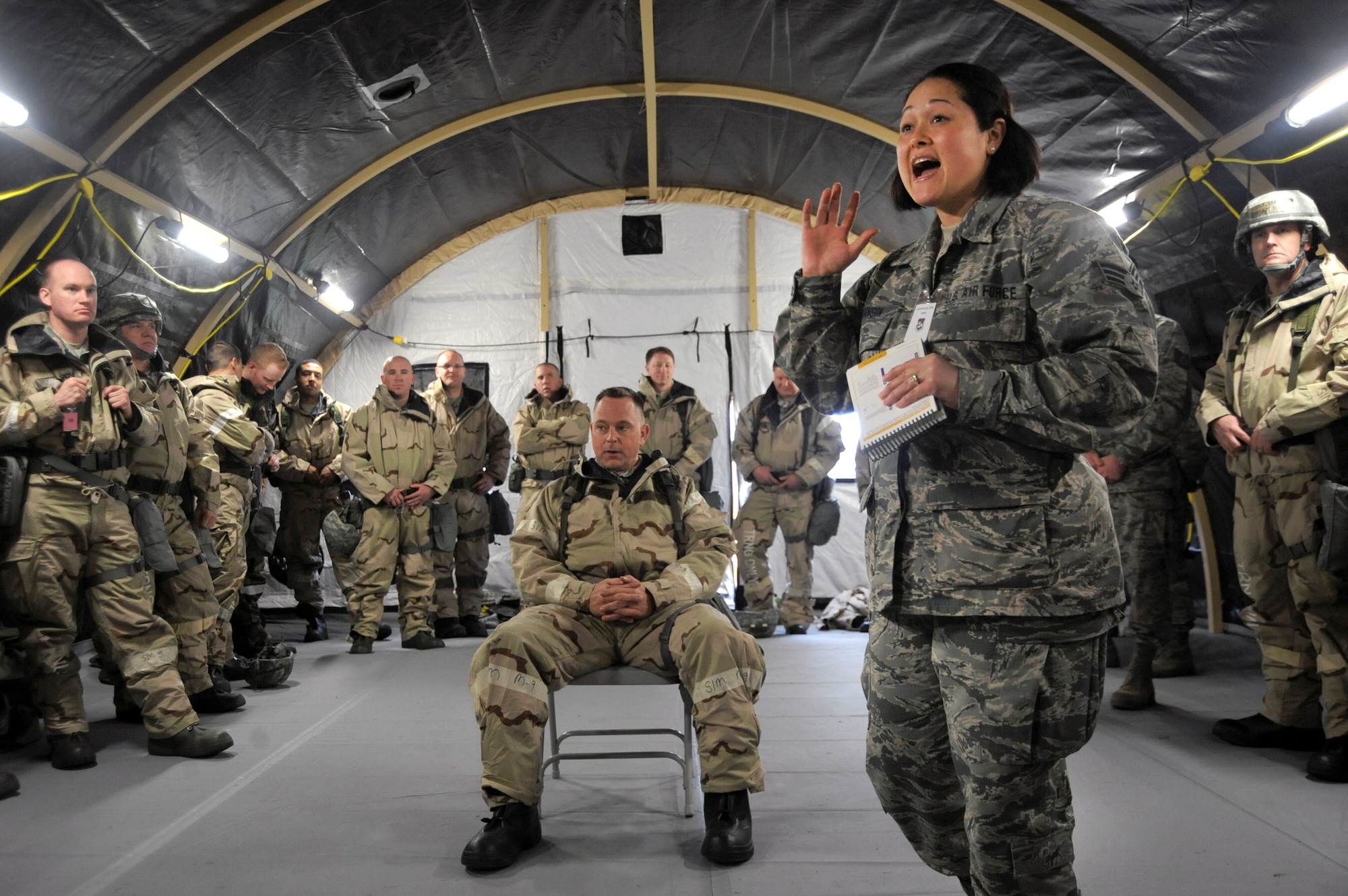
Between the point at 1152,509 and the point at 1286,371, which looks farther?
the point at 1152,509

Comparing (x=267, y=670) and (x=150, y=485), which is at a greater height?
(x=150, y=485)

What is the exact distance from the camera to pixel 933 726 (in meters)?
1.64

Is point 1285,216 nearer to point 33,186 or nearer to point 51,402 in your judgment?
point 51,402

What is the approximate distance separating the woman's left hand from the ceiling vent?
16.4ft

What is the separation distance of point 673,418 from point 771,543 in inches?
48.7

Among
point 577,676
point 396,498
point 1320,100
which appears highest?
point 1320,100

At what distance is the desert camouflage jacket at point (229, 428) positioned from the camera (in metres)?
5.36

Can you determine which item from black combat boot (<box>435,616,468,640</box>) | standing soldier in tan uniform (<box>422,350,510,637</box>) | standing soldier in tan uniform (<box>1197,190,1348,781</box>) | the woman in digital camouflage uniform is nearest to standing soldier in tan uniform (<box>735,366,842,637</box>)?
standing soldier in tan uniform (<box>422,350,510,637</box>)

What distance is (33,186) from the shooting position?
426 centimetres

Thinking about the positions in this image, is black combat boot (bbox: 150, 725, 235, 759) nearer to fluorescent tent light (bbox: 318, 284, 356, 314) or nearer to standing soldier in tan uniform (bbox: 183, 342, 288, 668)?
standing soldier in tan uniform (bbox: 183, 342, 288, 668)

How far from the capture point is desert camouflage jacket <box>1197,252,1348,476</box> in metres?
3.28

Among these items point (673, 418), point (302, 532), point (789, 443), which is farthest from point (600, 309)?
point (302, 532)

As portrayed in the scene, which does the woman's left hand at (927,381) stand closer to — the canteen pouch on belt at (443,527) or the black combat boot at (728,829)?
the black combat boot at (728,829)

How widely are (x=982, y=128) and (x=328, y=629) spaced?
6.90m
